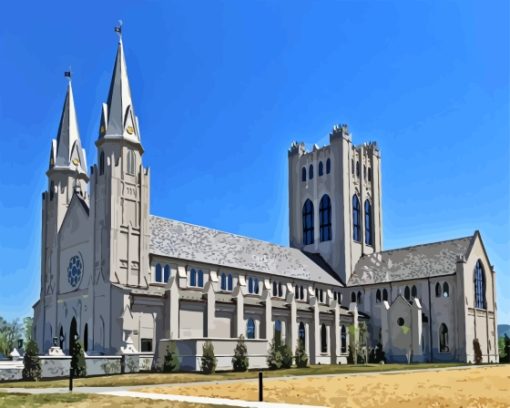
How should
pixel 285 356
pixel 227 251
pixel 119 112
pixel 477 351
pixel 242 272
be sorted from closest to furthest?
1. pixel 285 356
2. pixel 119 112
3. pixel 242 272
4. pixel 227 251
5. pixel 477 351

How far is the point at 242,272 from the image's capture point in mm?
69938

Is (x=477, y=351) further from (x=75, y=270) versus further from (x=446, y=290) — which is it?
(x=75, y=270)

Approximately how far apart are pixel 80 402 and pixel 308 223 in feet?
230

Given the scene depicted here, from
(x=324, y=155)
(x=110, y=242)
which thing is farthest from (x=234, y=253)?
(x=324, y=155)

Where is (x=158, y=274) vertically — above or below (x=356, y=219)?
below

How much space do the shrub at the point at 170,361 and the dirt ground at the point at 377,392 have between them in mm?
17641

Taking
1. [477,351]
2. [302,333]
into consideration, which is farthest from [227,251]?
[477,351]

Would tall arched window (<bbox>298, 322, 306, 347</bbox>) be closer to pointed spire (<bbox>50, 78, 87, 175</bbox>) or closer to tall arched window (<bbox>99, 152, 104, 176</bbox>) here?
tall arched window (<bbox>99, 152, 104, 176</bbox>)

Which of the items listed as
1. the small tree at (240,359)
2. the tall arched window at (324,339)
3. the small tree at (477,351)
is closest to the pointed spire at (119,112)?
the small tree at (240,359)

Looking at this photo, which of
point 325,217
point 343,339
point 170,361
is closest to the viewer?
point 170,361

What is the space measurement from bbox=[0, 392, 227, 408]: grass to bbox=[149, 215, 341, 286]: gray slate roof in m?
34.7

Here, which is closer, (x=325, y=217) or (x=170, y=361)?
(x=170, y=361)

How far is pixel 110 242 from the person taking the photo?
58062 millimetres

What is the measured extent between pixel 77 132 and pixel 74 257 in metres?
15.2
